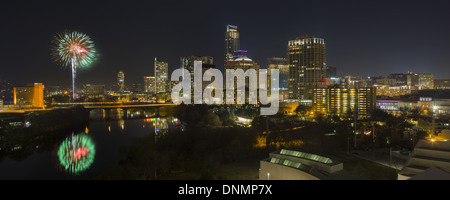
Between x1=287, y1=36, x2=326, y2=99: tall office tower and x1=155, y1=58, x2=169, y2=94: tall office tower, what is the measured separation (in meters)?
28.1

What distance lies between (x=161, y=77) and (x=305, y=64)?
31.6 m

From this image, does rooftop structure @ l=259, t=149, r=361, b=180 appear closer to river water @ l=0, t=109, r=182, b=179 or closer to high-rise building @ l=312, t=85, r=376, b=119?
river water @ l=0, t=109, r=182, b=179

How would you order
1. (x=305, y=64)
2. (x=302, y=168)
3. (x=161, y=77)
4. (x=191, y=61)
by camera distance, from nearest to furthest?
(x=302, y=168), (x=305, y=64), (x=191, y=61), (x=161, y=77)

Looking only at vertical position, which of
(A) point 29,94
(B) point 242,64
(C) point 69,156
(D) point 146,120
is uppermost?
(B) point 242,64

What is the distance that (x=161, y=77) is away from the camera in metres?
56.3

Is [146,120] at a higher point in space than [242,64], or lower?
lower

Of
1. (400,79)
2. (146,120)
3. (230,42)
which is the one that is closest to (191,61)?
(230,42)

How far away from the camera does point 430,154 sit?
21.1 ft

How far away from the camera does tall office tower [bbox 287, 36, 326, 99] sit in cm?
3222

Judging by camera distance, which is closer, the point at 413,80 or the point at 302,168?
the point at 302,168

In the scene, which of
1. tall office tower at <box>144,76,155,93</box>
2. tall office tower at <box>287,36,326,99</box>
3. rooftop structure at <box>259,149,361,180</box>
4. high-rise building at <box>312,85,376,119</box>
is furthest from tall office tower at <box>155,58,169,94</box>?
rooftop structure at <box>259,149,361,180</box>

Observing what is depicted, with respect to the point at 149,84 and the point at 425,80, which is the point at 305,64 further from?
the point at 149,84
